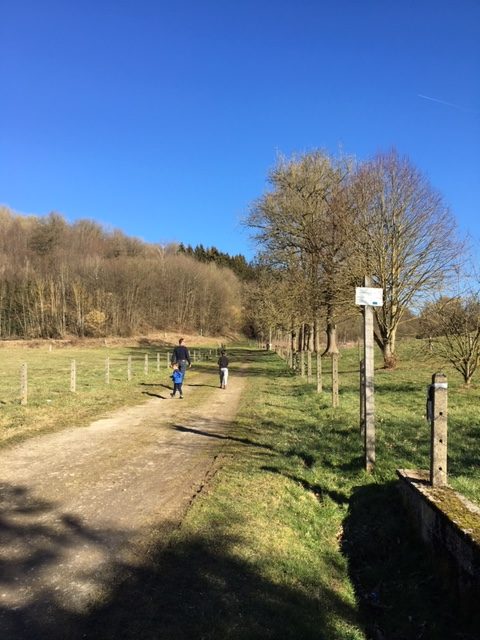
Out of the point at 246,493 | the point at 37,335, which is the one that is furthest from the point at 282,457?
the point at 37,335

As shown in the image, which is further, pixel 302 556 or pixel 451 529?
pixel 302 556

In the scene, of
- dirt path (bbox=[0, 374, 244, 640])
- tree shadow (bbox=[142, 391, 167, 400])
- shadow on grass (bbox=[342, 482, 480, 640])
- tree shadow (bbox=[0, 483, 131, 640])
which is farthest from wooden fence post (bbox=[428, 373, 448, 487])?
tree shadow (bbox=[142, 391, 167, 400])

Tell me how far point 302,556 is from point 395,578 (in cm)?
87

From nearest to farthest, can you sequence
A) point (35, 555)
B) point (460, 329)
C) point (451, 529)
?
1. point (451, 529)
2. point (35, 555)
3. point (460, 329)

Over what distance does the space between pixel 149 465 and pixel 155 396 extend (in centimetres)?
923

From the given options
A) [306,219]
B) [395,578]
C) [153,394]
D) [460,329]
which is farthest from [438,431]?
[306,219]

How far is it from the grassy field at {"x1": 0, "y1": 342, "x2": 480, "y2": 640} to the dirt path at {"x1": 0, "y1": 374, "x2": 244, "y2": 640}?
0.33 meters

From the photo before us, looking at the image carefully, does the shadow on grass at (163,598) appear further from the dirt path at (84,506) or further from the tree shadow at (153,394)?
the tree shadow at (153,394)

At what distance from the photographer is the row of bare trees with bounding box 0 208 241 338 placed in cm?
8156

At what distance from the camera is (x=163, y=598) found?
Answer: 150 inches

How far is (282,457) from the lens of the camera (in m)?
8.45

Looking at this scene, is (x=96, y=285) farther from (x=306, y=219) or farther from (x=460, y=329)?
(x=460, y=329)

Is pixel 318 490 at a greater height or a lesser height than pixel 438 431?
lesser

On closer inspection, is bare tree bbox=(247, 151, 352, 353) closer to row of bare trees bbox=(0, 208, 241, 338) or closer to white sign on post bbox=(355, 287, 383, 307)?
white sign on post bbox=(355, 287, 383, 307)
